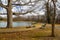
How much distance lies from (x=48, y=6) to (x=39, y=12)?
169 cm

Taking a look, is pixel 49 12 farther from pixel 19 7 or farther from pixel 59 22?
pixel 19 7

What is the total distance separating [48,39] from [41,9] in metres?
11.0

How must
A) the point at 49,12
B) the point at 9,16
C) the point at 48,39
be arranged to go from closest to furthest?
the point at 48,39, the point at 9,16, the point at 49,12

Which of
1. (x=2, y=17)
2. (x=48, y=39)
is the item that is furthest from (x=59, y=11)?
(x=48, y=39)

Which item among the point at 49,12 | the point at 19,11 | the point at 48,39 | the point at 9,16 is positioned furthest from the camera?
the point at 19,11

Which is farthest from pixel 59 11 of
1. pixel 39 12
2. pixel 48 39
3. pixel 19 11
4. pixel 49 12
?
pixel 48 39

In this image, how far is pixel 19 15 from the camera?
728 inches

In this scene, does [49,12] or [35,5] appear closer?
[49,12]

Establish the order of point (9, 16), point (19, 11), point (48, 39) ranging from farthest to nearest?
point (19, 11), point (9, 16), point (48, 39)

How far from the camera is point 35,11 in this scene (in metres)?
18.5

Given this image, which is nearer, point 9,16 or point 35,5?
point 9,16

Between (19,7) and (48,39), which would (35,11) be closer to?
(19,7)

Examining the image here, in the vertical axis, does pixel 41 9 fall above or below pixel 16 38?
above

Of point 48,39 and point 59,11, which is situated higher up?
point 59,11
